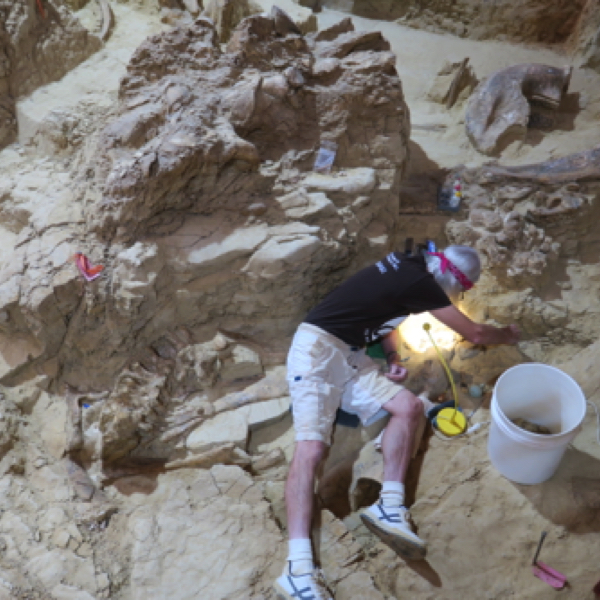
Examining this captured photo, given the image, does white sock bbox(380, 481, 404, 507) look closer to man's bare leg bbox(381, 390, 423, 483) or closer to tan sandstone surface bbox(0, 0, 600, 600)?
man's bare leg bbox(381, 390, 423, 483)

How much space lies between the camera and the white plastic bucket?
2.53 meters

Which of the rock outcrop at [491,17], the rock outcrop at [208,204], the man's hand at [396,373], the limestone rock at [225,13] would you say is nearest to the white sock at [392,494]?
the man's hand at [396,373]

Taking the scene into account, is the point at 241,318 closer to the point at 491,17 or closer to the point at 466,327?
the point at 466,327

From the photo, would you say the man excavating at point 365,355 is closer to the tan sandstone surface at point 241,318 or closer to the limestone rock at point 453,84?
the tan sandstone surface at point 241,318

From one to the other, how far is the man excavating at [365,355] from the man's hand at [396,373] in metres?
0.12

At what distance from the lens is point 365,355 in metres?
3.43

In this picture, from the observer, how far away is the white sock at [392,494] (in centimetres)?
276

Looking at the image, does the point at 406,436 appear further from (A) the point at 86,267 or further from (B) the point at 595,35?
(B) the point at 595,35

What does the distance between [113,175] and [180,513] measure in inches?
85.5

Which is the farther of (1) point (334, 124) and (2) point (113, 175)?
(1) point (334, 124)

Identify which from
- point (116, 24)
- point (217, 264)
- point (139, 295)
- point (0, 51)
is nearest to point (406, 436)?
point (217, 264)

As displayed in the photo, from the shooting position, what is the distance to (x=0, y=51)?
17.3 ft

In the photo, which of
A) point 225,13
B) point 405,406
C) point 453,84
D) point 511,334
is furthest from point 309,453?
point 225,13

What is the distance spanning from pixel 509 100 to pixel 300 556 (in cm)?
468
